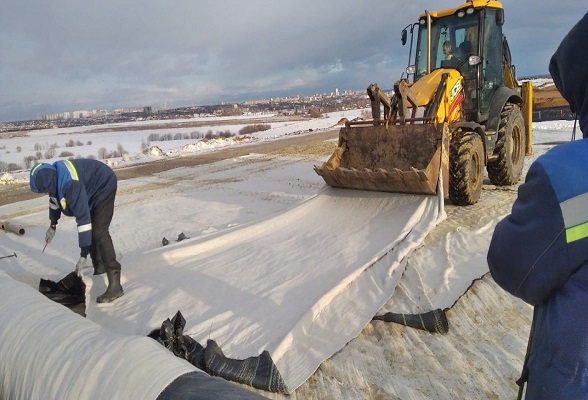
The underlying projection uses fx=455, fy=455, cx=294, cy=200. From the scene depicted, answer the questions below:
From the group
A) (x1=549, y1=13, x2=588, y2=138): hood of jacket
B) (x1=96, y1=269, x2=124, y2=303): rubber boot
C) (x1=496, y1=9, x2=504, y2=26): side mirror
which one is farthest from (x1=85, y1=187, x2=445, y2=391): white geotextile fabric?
(x1=496, y1=9, x2=504, y2=26): side mirror

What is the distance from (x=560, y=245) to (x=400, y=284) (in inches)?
122

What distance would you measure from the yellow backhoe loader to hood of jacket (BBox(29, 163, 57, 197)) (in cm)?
356

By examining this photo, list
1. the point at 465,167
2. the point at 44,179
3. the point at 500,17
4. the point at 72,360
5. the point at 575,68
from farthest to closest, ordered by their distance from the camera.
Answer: the point at 500,17, the point at 465,167, the point at 44,179, the point at 72,360, the point at 575,68

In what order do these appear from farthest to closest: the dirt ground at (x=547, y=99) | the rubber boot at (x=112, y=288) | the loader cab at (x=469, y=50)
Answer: the dirt ground at (x=547, y=99)
the loader cab at (x=469, y=50)
the rubber boot at (x=112, y=288)

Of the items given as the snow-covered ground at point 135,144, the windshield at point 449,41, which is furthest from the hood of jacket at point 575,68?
the snow-covered ground at point 135,144

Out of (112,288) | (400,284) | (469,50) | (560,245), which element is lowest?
(400,284)

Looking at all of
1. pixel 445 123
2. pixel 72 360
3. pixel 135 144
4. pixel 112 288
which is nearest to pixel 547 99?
pixel 445 123

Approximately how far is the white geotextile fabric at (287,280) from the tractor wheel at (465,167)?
940 millimetres

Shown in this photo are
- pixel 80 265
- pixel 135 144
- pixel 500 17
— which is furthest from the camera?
pixel 135 144

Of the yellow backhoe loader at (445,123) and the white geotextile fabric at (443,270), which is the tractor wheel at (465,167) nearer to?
the yellow backhoe loader at (445,123)

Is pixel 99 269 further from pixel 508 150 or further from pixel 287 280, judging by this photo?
pixel 508 150

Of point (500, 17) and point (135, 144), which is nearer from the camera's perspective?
point (500, 17)

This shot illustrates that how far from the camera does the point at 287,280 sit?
4.48m

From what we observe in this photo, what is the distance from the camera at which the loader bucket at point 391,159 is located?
226 inches
